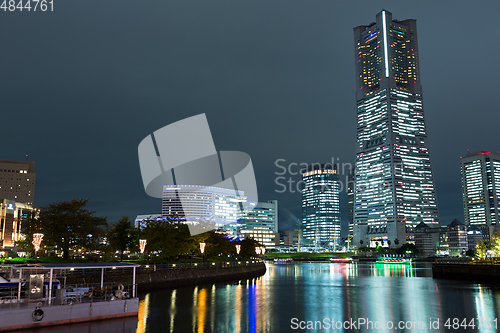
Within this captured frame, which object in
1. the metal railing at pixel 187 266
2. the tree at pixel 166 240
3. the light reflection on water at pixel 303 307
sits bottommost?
the light reflection on water at pixel 303 307

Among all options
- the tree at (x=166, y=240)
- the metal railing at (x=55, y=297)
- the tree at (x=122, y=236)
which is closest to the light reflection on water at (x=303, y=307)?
the metal railing at (x=55, y=297)

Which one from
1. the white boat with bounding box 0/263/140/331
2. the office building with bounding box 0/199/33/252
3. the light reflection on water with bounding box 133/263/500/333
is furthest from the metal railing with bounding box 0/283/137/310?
the office building with bounding box 0/199/33/252

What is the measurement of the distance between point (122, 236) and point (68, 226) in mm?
28196

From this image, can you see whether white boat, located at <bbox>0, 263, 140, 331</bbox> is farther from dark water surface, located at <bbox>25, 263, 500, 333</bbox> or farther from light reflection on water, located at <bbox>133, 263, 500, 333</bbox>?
light reflection on water, located at <bbox>133, 263, 500, 333</bbox>

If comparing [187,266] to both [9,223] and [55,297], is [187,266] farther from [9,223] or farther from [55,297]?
[9,223]

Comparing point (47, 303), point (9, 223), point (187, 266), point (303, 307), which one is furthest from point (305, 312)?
point (9, 223)

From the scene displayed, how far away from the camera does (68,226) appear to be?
63562 mm

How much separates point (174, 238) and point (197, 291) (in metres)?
21.8

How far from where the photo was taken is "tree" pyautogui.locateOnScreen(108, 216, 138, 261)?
298ft

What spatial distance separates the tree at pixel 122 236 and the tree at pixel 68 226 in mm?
24515

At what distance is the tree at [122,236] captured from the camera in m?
90.7

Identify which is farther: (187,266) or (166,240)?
(166,240)

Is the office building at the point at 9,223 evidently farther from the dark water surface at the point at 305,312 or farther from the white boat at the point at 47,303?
the white boat at the point at 47,303

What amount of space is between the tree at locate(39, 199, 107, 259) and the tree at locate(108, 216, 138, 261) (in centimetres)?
A: 2452
